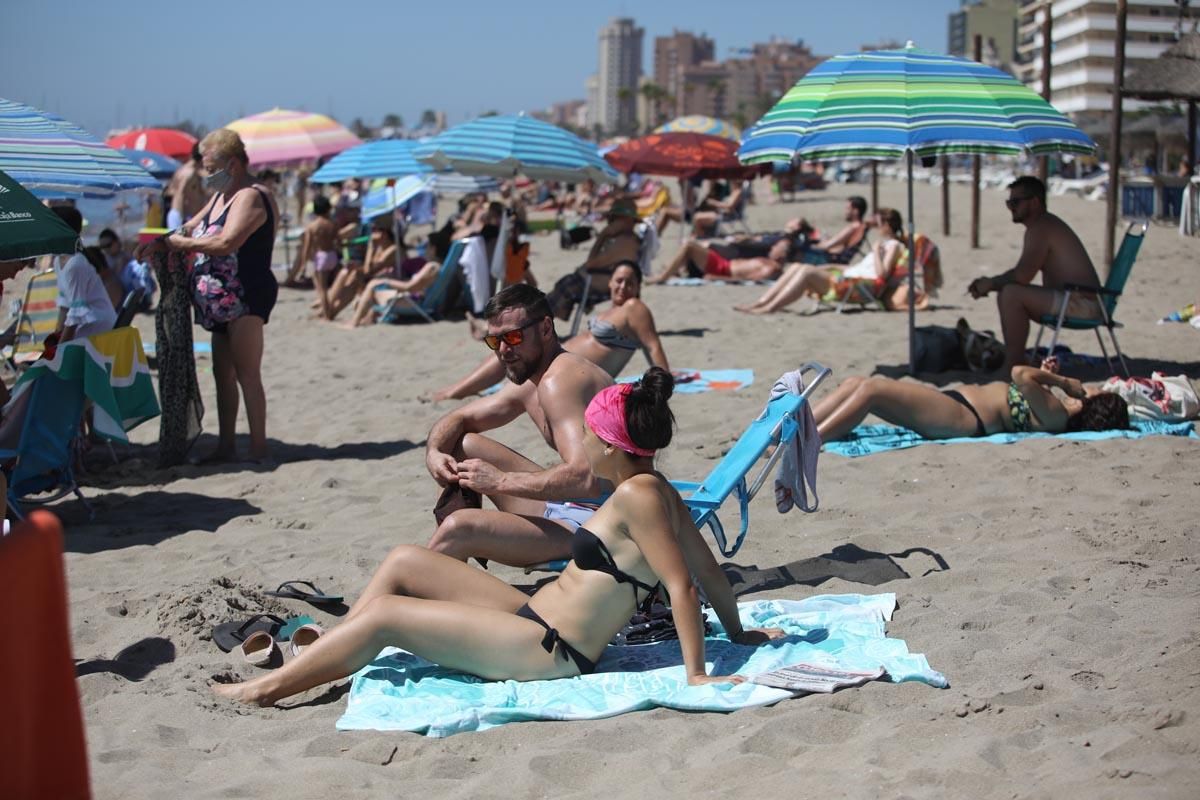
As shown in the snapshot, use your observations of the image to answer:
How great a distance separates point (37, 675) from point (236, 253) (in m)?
4.80

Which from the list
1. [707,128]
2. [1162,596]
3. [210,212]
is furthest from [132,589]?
[707,128]

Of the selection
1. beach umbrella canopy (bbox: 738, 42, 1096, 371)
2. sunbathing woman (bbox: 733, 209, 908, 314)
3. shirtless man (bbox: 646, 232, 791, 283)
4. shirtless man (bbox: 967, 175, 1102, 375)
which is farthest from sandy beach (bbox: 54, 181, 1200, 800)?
shirtless man (bbox: 646, 232, 791, 283)

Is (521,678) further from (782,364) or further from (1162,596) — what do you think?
(782,364)

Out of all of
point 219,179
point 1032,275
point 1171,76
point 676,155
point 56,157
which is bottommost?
point 1032,275

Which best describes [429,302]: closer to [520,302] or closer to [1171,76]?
[520,302]

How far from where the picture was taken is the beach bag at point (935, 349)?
801 cm

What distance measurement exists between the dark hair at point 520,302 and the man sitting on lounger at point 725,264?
9943 millimetres

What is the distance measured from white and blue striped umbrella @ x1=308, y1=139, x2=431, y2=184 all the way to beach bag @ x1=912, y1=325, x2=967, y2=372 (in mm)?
6171

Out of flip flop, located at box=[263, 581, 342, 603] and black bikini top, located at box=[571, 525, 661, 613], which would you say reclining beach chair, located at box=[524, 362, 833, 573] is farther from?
flip flop, located at box=[263, 581, 342, 603]

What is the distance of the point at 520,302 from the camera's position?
13.2 ft

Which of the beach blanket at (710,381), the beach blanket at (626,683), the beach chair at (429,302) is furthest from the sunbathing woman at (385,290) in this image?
the beach blanket at (626,683)

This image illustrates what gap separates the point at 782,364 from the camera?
28.5 ft

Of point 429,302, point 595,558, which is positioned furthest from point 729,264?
point 595,558

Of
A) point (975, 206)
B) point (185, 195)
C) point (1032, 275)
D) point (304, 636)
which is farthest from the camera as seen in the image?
point (975, 206)
